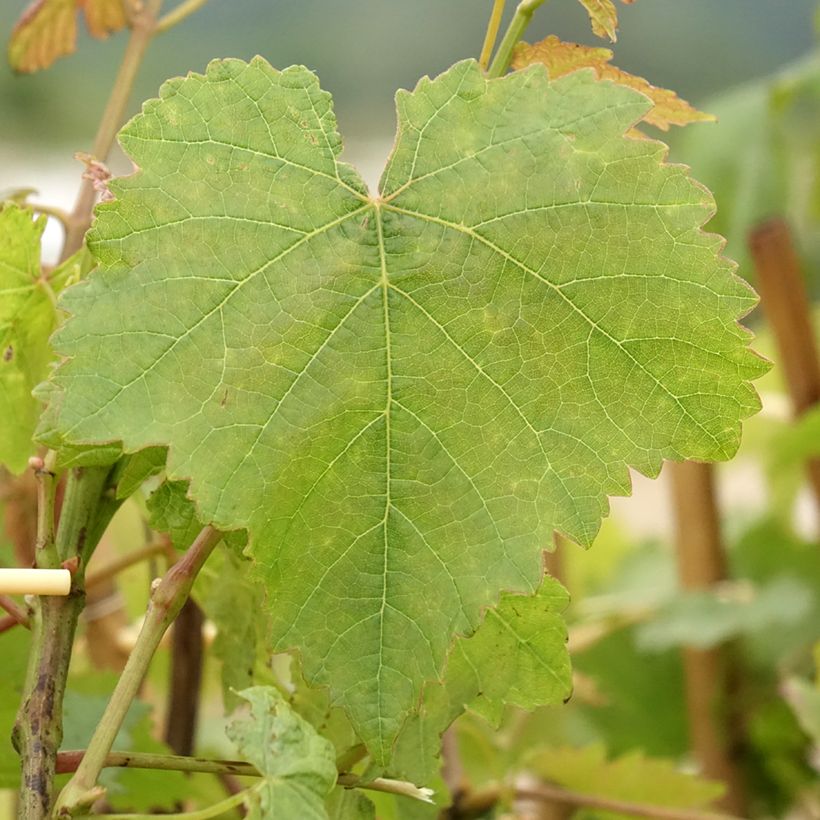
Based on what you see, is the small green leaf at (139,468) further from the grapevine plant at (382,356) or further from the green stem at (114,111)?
the green stem at (114,111)

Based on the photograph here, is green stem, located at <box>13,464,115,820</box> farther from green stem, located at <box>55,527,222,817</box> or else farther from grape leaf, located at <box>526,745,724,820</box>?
grape leaf, located at <box>526,745,724,820</box>

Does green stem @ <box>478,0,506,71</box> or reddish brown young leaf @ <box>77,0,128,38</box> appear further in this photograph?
reddish brown young leaf @ <box>77,0,128,38</box>

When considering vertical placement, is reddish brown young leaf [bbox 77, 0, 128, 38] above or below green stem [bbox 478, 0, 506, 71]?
above

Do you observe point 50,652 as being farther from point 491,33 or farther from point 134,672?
point 491,33

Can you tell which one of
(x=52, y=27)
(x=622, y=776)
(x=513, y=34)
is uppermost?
(x=52, y=27)

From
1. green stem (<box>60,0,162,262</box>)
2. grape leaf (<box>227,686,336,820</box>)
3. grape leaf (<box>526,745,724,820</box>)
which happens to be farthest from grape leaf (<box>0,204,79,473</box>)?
grape leaf (<box>526,745,724,820</box>)

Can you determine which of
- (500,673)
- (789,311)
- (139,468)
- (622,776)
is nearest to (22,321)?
(139,468)
